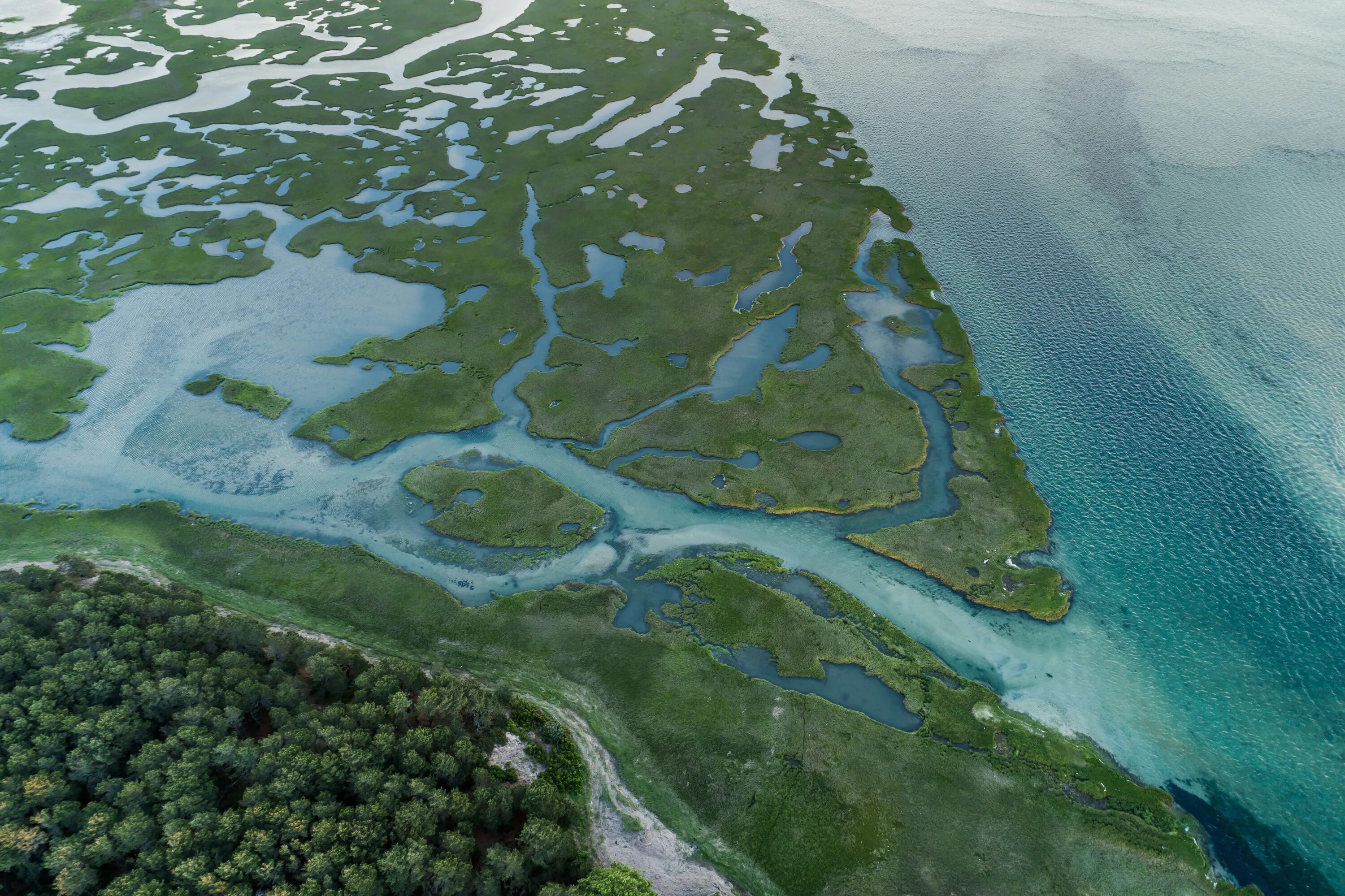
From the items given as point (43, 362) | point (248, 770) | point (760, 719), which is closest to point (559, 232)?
point (43, 362)

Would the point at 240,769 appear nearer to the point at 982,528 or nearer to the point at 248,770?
the point at 248,770

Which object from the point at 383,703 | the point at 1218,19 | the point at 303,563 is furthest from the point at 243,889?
the point at 1218,19

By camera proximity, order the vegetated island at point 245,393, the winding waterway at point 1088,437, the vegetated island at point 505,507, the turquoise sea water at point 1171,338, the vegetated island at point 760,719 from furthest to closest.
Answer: the vegetated island at point 245,393, the vegetated island at point 505,507, the winding waterway at point 1088,437, the turquoise sea water at point 1171,338, the vegetated island at point 760,719

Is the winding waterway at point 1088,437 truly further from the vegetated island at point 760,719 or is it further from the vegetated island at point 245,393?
the vegetated island at point 760,719

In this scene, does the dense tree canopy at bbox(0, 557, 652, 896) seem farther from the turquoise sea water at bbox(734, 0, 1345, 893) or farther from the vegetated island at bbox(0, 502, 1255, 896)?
the turquoise sea water at bbox(734, 0, 1345, 893)

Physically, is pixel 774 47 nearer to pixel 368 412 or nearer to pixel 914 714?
pixel 368 412

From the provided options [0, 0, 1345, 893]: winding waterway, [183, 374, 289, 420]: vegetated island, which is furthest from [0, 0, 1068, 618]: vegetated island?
[183, 374, 289, 420]: vegetated island

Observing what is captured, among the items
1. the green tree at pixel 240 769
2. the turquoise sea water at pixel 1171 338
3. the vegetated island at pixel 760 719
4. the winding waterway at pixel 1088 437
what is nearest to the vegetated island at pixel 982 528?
the winding waterway at pixel 1088 437
